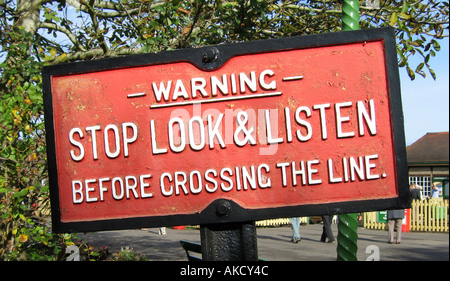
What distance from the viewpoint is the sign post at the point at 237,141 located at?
2086 mm

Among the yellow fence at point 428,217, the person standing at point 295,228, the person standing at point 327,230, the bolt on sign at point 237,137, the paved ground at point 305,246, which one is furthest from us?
the yellow fence at point 428,217

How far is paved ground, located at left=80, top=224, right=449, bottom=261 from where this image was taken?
43.8 feet

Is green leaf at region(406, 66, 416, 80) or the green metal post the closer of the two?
the green metal post

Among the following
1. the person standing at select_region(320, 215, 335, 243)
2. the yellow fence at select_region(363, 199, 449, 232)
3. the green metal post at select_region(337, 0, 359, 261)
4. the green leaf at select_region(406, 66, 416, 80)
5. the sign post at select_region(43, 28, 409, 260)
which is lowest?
the yellow fence at select_region(363, 199, 449, 232)

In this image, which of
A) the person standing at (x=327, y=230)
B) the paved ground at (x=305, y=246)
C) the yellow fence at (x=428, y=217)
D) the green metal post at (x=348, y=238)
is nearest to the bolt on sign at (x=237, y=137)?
the green metal post at (x=348, y=238)

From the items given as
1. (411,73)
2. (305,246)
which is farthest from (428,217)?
(411,73)

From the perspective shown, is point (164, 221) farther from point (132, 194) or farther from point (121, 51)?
point (121, 51)

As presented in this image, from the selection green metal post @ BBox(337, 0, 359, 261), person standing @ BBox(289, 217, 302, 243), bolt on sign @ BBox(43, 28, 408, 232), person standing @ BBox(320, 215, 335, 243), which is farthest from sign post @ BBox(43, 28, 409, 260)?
person standing @ BBox(289, 217, 302, 243)

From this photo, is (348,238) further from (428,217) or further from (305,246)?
(428,217)

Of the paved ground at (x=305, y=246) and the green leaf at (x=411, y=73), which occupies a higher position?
the green leaf at (x=411, y=73)

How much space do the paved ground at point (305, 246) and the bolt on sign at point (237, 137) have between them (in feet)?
31.8

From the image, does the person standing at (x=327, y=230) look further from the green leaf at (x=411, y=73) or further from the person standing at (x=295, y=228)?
the green leaf at (x=411, y=73)

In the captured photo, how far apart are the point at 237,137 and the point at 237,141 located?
0.06 ft

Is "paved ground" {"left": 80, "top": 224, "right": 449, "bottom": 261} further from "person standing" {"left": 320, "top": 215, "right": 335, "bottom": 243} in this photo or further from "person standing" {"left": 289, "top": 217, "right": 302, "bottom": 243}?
"person standing" {"left": 320, "top": 215, "right": 335, "bottom": 243}
